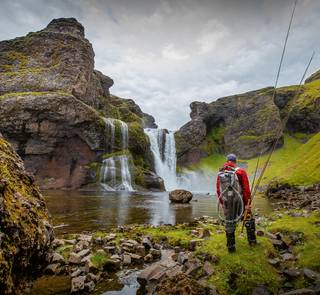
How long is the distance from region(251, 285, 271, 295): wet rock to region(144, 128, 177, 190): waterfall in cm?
9327

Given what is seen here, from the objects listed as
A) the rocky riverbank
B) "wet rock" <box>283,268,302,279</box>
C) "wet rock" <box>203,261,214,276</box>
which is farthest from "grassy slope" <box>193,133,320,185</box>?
"wet rock" <box>203,261,214,276</box>

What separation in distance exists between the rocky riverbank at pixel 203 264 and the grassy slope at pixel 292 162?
4146 centimetres

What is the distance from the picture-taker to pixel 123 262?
1079 cm

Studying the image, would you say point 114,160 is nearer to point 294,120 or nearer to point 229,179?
point 229,179

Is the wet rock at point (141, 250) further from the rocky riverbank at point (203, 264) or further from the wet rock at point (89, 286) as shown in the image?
the wet rock at point (89, 286)

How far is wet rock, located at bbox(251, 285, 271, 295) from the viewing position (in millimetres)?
7327

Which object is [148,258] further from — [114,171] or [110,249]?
[114,171]

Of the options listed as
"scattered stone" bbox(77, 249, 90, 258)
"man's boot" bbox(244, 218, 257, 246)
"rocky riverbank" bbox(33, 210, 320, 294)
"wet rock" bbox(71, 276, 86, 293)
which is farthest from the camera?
"scattered stone" bbox(77, 249, 90, 258)

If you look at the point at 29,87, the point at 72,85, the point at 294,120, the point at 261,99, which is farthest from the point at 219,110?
the point at 29,87

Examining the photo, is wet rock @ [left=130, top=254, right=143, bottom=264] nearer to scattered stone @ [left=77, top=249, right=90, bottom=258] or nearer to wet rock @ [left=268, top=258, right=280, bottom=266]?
scattered stone @ [left=77, top=249, right=90, bottom=258]

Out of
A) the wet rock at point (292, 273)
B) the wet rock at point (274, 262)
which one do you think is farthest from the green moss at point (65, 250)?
the wet rock at point (292, 273)

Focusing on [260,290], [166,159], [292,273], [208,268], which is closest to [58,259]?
[208,268]

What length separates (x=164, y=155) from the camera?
10681cm

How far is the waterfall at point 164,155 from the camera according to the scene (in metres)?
102
